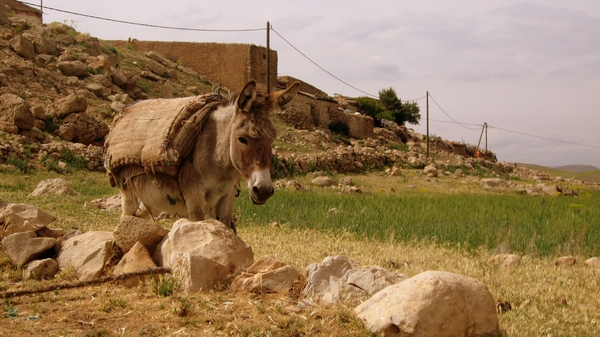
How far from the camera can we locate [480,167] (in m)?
33.6

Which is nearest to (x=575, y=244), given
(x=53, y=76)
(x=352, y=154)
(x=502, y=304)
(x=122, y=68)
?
(x=502, y=304)

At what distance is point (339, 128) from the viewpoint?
35.7 meters

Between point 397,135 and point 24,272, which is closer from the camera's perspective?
point 24,272

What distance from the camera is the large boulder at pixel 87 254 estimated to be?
455 cm

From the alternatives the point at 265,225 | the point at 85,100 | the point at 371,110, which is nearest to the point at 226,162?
the point at 265,225

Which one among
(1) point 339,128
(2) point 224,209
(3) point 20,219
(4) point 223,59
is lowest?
(3) point 20,219

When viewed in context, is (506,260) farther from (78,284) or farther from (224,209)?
(78,284)

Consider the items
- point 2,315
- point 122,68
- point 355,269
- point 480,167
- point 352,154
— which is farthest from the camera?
point 480,167

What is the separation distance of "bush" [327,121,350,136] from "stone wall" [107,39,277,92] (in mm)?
4998

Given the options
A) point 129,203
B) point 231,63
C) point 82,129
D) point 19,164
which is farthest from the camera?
point 231,63

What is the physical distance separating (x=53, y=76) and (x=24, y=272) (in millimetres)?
19360

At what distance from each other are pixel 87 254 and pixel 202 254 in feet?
3.47

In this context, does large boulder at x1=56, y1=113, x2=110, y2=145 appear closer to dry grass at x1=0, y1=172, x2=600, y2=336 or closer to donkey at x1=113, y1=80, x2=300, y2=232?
donkey at x1=113, y1=80, x2=300, y2=232

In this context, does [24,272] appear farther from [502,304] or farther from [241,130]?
[502,304]
